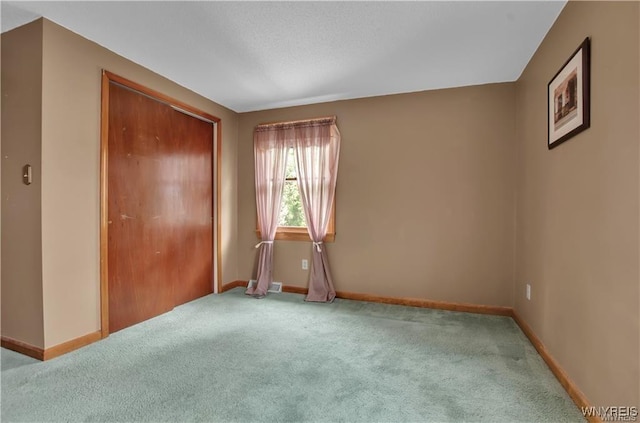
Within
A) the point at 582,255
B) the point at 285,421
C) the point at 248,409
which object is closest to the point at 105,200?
the point at 248,409

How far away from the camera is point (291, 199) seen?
3932mm

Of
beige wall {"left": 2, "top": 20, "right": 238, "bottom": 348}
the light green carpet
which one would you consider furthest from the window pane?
beige wall {"left": 2, "top": 20, "right": 238, "bottom": 348}

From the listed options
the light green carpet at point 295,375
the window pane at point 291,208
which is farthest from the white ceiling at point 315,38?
the light green carpet at point 295,375

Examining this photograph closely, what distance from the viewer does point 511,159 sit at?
308cm

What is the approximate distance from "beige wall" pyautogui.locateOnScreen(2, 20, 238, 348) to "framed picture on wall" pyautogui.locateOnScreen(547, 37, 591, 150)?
10.6ft

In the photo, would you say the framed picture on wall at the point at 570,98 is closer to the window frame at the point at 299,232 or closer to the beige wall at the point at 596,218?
the beige wall at the point at 596,218

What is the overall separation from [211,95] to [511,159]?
324 cm

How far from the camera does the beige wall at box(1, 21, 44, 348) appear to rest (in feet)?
7.06

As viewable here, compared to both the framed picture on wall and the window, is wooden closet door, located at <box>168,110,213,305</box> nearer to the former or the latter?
the window

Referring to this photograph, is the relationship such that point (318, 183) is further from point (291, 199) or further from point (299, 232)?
point (299, 232)

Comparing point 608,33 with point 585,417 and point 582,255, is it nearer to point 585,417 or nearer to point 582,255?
point 582,255

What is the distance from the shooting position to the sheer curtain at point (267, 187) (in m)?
3.82

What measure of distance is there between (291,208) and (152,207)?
5.12ft

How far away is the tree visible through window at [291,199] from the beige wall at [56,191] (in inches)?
77.7
